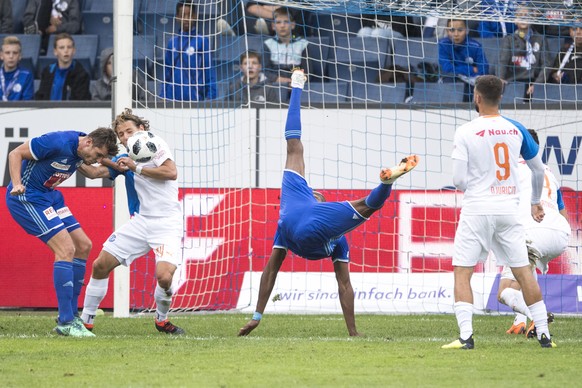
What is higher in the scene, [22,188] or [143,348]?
[22,188]

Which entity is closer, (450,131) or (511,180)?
(511,180)

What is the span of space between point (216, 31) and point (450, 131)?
367 cm

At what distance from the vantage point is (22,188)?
10117 millimetres

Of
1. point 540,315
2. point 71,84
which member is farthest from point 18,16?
point 540,315

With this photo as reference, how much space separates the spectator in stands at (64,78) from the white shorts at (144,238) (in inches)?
240

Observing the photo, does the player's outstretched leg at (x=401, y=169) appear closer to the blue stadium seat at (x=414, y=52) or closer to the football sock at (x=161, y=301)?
the football sock at (x=161, y=301)

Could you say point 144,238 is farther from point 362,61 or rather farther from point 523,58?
point 523,58

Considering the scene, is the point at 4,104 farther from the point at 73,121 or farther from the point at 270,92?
the point at 270,92

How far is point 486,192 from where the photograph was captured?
8.91m

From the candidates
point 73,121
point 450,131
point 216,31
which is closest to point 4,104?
point 73,121

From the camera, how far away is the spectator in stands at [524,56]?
1617 cm

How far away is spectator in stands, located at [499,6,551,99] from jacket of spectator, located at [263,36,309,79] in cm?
303

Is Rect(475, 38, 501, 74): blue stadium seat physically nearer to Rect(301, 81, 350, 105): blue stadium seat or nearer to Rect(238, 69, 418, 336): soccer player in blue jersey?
Rect(301, 81, 350, 105): blue stadium seat

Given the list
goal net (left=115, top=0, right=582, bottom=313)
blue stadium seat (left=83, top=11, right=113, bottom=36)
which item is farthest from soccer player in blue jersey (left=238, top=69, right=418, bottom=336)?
blue stadium seat (left=83, top=11, right=113, bottom=36)
